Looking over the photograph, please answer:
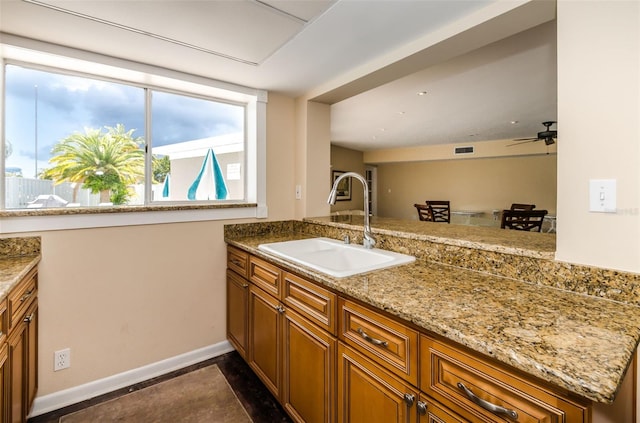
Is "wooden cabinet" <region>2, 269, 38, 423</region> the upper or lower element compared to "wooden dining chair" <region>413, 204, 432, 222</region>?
lower

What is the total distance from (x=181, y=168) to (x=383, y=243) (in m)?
1.56

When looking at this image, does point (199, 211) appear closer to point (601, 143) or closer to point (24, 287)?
point (24, 287)

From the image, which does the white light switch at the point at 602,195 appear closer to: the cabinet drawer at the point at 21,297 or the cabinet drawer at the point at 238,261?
the cabinet drawer at the point at 238,261

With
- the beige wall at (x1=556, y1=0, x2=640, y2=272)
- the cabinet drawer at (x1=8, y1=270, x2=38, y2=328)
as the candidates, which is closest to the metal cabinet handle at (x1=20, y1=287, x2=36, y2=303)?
the cabinet drawer at (x1=8, y1=270, x2=38, y2=328)

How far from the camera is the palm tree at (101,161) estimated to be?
1844 millimetres

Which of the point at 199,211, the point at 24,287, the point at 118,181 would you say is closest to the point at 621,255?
the point at 199,211

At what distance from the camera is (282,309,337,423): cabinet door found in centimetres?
129

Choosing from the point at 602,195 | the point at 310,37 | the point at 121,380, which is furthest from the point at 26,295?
the point at 602,195

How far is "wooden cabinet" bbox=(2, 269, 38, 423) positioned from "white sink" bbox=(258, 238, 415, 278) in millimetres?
1117

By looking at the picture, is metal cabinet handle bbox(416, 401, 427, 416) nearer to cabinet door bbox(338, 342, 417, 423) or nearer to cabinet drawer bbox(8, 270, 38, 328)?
cabinet door bbox(338, 342, 417, 423)

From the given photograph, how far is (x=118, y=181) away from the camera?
202 cm

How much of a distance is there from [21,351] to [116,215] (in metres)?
0.80

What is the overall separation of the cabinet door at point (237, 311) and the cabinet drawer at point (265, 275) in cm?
15

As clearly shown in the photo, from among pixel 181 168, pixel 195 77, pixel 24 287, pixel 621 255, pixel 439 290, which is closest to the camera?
pixel 621 255
